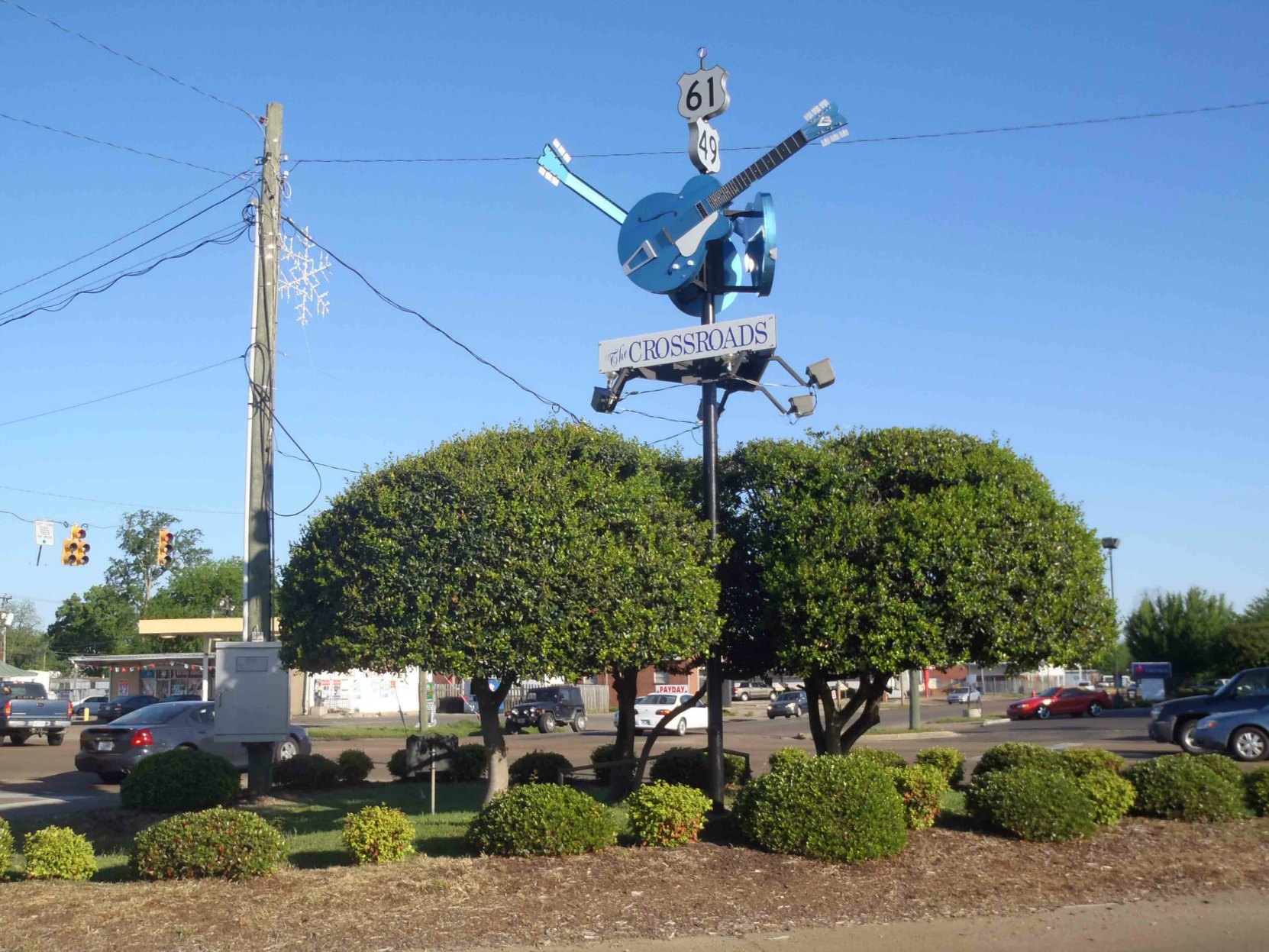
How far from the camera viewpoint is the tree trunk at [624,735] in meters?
14.4

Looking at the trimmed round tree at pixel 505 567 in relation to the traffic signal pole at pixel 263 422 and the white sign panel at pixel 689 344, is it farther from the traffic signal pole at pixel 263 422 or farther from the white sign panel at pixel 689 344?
the traffic signal pole at pixel 263 422

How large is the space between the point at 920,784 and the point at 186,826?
622 centimetres

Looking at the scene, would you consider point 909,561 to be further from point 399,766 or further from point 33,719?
point 33,719

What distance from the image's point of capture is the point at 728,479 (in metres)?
12.3

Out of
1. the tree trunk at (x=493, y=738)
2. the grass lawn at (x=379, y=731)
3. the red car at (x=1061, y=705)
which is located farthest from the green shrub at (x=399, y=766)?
the red car at (x=1061, y=705)

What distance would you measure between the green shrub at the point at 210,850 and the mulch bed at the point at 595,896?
17 cm

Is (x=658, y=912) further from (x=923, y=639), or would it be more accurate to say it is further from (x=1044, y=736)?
(x=1044, y=736)

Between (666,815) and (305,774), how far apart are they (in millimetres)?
9600

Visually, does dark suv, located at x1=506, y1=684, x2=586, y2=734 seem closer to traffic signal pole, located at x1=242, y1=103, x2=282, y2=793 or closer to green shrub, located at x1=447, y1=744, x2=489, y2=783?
green shrub, located at x1=447, y1=744, x2=489, y2=783

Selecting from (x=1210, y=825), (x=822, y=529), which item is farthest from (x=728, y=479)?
(x=1210, y=825)

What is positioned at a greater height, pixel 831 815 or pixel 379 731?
pixel 831 815

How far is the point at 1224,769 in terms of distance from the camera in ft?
37.8

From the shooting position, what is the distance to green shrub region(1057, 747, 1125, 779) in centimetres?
1131

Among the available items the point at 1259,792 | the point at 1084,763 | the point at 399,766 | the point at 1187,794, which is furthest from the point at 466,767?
the point at 1259,792
